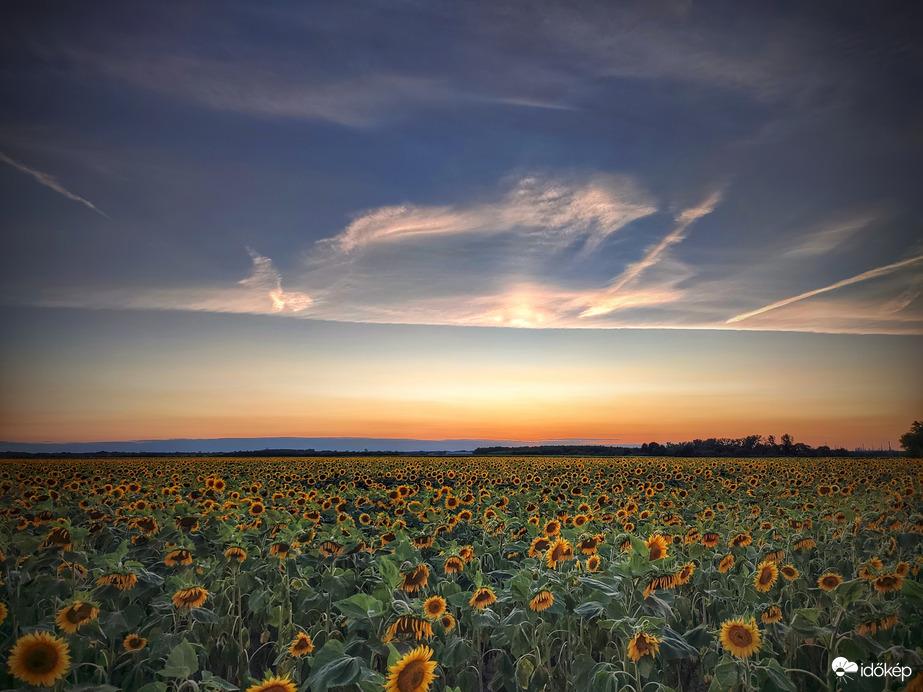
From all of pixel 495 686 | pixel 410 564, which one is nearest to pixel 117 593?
pixel 410 564

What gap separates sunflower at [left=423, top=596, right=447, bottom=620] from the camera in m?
4.49

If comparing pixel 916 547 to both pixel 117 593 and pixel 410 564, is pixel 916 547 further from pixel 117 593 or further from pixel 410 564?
pixel 117 593

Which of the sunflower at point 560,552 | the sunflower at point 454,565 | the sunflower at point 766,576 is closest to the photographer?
the sunflower at point 766,576

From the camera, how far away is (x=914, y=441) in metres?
58.0

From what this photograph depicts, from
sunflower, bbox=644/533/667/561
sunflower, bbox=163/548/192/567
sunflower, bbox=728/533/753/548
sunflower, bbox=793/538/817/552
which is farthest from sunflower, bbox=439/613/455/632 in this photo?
sunflower, bbox=793/538/817/552

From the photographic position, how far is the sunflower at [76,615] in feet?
13.8

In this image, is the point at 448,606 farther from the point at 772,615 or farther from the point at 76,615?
the point at 76,615

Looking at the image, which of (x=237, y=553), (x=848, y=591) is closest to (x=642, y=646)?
(x=848, y=591)

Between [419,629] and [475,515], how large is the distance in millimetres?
6326

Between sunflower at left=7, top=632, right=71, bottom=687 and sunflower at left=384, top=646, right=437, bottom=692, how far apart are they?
84.7 inches

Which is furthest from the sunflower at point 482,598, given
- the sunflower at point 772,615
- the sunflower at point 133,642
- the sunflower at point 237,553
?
the sunflower at point 237,553

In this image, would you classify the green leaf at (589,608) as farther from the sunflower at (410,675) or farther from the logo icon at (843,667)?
the logo icon at (843,667)

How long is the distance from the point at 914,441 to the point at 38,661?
2934 inches

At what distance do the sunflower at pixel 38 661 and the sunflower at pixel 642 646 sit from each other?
371cm
